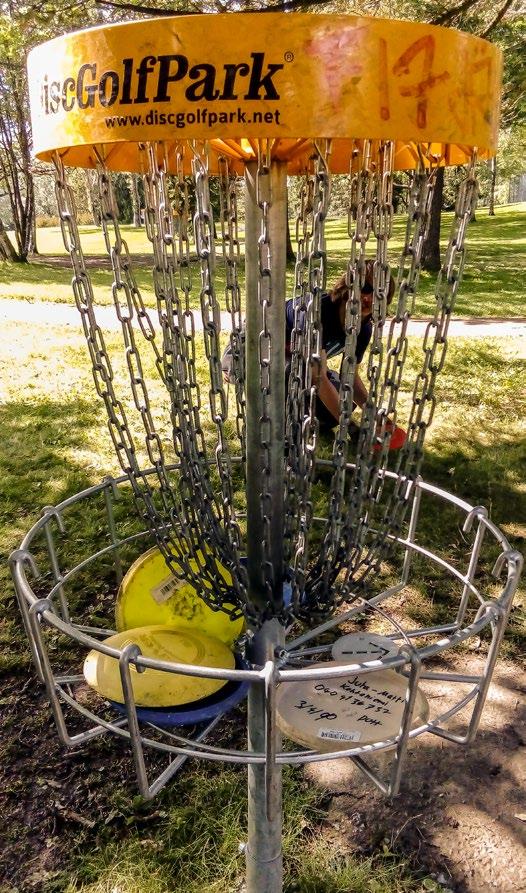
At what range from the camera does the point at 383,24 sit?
96cm

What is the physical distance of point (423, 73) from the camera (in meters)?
0.99

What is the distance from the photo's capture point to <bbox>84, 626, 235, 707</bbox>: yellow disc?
4.67ft

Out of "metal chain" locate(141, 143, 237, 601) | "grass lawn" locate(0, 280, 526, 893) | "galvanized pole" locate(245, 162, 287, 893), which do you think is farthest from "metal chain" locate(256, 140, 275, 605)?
"grass lawn" locate(0, 280, 526, 893)

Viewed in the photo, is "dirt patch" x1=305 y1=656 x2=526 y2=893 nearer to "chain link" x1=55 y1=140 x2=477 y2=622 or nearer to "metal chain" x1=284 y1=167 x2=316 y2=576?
"chain link" x1=55 y1=140 x2=477 y2=622

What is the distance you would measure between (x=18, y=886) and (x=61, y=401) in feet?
16.7

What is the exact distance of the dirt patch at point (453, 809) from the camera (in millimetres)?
2561

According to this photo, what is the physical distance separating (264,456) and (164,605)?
600 millimetres

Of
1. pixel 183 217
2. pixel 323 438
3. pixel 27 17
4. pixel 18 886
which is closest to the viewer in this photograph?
pixel 183 217

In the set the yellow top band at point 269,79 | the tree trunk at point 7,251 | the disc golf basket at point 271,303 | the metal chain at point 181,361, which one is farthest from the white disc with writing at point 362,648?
the tree trunk at point 7,251

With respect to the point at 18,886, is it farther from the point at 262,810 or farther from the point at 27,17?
the point at 27,17

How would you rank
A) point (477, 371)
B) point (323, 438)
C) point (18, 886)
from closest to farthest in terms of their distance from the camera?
point (18, 886) < point (323, 438) < point (477, 371)

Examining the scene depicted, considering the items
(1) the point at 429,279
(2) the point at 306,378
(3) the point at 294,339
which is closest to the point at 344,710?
(2) the point at 306,378

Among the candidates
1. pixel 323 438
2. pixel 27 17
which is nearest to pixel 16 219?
pixel 27 17

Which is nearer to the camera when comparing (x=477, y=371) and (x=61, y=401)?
(x=61, y=401)
